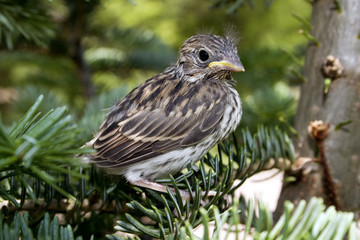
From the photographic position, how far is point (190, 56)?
49.1 inches

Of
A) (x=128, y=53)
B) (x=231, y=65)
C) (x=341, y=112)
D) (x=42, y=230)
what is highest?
(x=128, y=53)

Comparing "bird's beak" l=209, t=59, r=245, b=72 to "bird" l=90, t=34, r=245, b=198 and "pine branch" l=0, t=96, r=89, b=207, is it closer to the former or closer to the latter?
"bird" l=90, t=34, r=245, b=198

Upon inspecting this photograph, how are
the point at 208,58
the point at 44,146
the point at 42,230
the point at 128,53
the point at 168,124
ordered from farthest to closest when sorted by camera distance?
the point at 128,53 < the point at 208,58 < the point at 168,124 < the point at 42,230 < the point at 44,146

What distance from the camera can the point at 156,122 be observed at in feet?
3.49

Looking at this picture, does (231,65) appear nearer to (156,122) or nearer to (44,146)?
(156,122)

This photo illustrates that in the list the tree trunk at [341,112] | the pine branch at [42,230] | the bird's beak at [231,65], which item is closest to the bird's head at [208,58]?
the bird's beak at [231,65]

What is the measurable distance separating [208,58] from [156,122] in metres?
0.28

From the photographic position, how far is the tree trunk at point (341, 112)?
966mm

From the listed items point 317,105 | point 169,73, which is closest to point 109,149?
point 169,73

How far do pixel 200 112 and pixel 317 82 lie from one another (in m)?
0.31

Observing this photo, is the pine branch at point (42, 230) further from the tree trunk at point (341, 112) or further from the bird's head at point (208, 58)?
the bird's head at point (208, 58)

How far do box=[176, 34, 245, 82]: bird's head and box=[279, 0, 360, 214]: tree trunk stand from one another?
25cm

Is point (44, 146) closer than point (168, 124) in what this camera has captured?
Yes

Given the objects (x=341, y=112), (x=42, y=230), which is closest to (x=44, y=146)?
(x=42, y=230)
